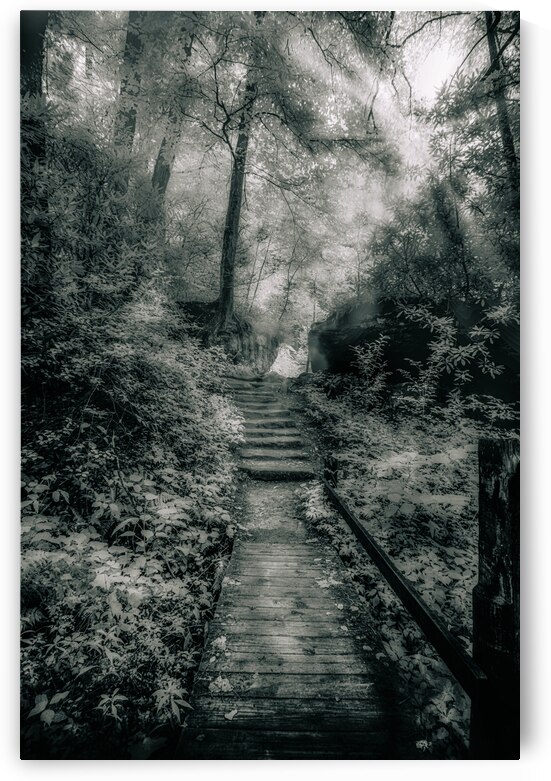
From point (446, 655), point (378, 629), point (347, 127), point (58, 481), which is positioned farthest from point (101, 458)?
point (347, 127)

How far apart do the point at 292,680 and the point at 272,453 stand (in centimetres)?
294

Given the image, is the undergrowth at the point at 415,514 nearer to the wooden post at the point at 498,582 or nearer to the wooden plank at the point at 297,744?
the wooden plank at the point at 297,744

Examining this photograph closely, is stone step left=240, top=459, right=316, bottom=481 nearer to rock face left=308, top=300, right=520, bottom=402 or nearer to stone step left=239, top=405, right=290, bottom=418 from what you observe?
stone step left=239, top=405, right=290, bottom=418

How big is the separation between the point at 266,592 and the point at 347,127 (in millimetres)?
4142

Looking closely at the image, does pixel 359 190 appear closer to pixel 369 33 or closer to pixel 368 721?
pixel 369 33

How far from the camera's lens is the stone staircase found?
15.5 feet

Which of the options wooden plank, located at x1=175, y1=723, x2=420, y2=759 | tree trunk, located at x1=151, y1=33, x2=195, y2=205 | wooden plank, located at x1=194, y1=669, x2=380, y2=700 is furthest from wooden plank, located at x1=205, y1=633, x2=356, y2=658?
tree trunk, located at x1=151, y1=33, x2=195, y2=205

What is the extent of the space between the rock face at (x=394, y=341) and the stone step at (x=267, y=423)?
1.01 m

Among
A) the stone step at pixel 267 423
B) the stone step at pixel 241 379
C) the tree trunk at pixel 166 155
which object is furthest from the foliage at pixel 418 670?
the tree trunk at pixel 166 155

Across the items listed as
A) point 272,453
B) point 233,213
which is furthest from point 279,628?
point 233,213

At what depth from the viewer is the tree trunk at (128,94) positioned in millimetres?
3121

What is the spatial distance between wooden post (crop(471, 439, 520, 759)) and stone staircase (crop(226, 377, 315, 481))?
3058 mm

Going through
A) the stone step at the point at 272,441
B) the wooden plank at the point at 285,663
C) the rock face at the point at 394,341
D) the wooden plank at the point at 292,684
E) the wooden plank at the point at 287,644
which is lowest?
the wooden plank at the point at 292,684

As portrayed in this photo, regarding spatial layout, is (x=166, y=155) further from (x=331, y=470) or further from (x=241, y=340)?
(x=331, y=470)
